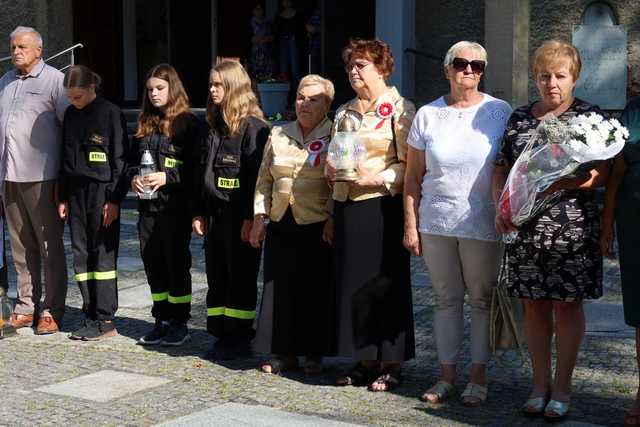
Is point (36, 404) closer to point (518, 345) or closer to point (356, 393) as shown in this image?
point (356, 393)

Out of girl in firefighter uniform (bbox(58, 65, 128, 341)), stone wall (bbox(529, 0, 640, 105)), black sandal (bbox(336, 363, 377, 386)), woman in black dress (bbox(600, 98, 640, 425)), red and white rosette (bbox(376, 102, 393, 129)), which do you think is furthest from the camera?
stone wall (bbox(529, 0, 640, 105))

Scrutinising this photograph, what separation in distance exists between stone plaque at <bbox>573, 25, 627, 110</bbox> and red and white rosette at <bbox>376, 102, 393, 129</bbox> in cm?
837

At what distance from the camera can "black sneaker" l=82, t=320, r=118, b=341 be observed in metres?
7.53

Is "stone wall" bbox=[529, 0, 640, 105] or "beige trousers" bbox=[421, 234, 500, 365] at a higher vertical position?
"stone wall" bbox=[529, 0, 640, 105]

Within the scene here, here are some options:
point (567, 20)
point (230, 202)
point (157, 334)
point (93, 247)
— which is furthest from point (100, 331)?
point (567, 20)

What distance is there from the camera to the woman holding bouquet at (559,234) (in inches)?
212

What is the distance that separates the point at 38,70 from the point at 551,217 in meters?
3.96

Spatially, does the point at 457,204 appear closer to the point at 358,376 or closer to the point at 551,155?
the point at 551,155

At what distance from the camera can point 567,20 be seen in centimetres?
1432

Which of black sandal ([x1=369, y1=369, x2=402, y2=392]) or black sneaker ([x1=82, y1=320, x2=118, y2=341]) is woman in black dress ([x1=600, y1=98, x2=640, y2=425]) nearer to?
black sandal ([x1=369, y1=369, x2=402, y2=392])

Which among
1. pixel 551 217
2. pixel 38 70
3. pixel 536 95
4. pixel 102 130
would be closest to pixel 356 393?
pixel 551 217

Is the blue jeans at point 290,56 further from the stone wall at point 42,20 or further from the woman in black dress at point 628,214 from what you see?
the woman in black dress at point 628,214

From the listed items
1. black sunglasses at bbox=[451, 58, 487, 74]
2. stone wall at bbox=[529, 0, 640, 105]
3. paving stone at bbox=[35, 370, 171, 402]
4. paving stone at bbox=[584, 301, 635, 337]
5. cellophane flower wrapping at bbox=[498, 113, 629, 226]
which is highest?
stone wall at bbox=[529, 0, 640, 105]

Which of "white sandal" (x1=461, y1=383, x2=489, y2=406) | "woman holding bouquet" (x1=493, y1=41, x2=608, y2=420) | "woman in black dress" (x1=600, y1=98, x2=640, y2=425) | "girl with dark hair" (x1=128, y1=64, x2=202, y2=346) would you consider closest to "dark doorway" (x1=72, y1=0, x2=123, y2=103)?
"girl with dark hair" (x1=128, y1=64, x2=202, y2=346)
